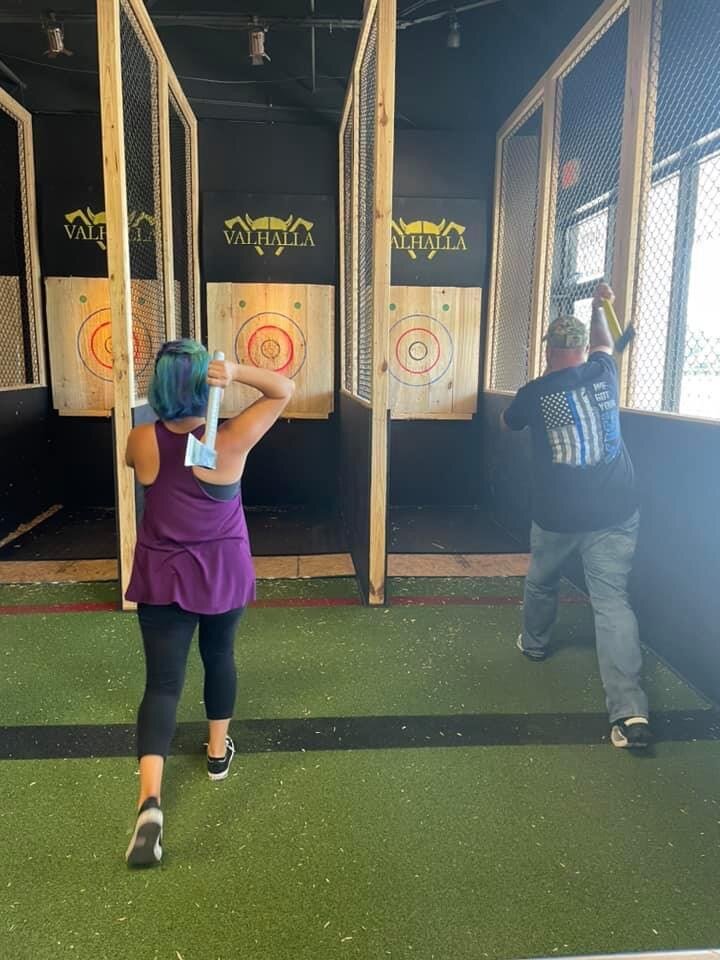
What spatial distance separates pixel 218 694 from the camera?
172 centimetres

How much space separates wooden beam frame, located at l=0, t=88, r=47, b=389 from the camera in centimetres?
451

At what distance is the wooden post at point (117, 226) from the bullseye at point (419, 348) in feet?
8.15

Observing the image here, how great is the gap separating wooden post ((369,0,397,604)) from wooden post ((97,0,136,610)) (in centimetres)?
110

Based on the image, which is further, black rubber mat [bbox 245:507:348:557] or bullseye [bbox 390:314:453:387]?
bullseye [bbox 390:314:453:387]

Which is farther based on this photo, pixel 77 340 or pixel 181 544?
pixel 77 340

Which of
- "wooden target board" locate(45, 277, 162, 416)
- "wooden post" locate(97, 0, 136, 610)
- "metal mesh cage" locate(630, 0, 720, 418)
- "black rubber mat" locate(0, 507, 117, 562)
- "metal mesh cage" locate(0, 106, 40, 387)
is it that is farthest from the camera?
"wooden target board" locate(45, 277, 162, 416)

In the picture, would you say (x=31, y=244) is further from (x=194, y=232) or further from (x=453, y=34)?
(x=453, y=34)

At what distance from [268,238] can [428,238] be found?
122cm

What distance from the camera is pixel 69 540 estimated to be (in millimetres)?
4059

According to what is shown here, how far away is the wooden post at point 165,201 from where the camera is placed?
3520mm

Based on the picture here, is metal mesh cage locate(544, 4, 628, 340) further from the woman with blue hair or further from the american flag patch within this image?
the woman with blue hair

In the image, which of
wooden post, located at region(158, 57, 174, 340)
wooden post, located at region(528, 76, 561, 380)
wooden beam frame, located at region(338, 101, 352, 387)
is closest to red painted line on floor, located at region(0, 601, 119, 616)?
wooden post, located at region(158, 57, 174, 340)

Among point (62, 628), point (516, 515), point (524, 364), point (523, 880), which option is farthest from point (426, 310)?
point (523, 880)

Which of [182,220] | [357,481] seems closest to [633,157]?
[357,481]
